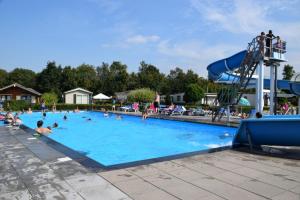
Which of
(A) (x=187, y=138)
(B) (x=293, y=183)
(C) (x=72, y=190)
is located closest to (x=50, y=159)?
(C) (x=72, y=190)

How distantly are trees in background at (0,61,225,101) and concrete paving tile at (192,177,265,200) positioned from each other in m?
41.1

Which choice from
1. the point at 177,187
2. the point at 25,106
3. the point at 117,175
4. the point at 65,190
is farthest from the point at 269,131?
the point at 25,106

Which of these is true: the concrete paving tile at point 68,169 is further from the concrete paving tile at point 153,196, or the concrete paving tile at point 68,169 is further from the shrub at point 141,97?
the shrub at point 141,97

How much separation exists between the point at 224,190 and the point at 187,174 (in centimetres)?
86

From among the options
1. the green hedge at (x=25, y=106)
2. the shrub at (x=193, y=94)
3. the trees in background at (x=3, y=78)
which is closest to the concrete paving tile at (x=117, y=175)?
the green hedge at (x=25, y=106)

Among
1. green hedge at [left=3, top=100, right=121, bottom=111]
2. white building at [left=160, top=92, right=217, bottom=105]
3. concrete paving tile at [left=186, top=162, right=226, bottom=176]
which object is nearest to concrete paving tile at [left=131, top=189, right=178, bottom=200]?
concrete paving tile at [left=186, top=162, right=226, bottom=176]

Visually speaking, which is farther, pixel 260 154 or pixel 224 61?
pixel 224 61

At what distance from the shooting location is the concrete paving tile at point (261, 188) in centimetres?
369

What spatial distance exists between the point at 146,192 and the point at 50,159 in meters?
2.68

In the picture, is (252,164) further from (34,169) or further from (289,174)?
(34,169)

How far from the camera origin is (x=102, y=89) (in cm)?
5219

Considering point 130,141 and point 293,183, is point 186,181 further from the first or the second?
point 130,141

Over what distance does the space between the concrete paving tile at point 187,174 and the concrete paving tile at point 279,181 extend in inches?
37.7

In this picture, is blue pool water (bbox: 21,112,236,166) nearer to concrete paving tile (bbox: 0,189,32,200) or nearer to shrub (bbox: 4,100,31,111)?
concrete paving tile (bbox: 0,189,32,200)
